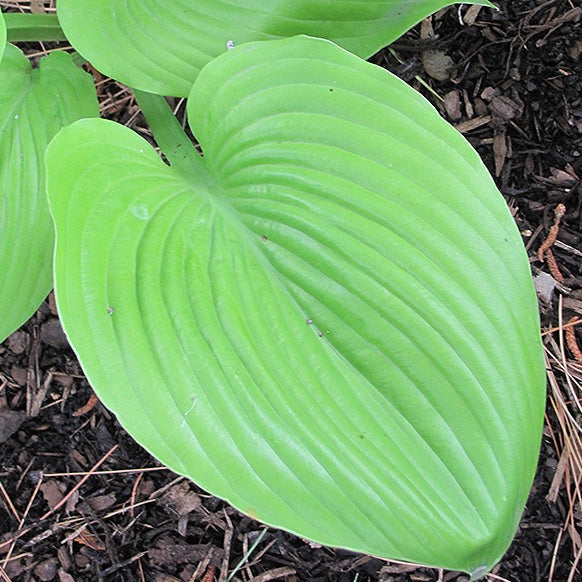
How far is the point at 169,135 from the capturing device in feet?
3.88

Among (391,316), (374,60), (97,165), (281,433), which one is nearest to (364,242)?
(391,316)

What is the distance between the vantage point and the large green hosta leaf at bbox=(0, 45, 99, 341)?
1.10m

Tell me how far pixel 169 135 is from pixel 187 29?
18cm

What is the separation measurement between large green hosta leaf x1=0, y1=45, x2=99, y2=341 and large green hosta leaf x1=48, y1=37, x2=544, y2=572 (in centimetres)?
25

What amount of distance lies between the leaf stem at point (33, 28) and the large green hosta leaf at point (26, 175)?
0.07m

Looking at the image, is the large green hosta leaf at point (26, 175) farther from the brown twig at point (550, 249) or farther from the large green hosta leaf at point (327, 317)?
the brown twig at point (550, 249)

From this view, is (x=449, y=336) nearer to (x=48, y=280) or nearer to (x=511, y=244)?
(x=511, y=244)

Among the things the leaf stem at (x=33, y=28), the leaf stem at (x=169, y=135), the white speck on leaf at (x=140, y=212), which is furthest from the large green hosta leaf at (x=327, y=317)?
the leaf stem at (x=33, y=28)

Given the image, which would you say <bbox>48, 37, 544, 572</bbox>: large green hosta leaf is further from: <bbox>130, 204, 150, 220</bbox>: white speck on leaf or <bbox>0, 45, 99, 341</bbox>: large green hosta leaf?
<bbox>0, 45, 99, 341</bbox>: large green hosta leaf

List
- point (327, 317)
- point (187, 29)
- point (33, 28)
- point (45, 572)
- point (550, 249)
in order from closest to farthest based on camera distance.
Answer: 1. point (327, 317)
2. point (187, 29)
3. point (33, 28)
4. point (45, 572)
5. point (550, 249)

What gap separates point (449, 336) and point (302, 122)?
0.36 m

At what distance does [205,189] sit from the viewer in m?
1.04

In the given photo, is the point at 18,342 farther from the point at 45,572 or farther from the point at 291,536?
the point at 291,536

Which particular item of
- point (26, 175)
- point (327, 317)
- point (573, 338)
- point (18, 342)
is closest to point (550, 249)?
point (573, 338)
